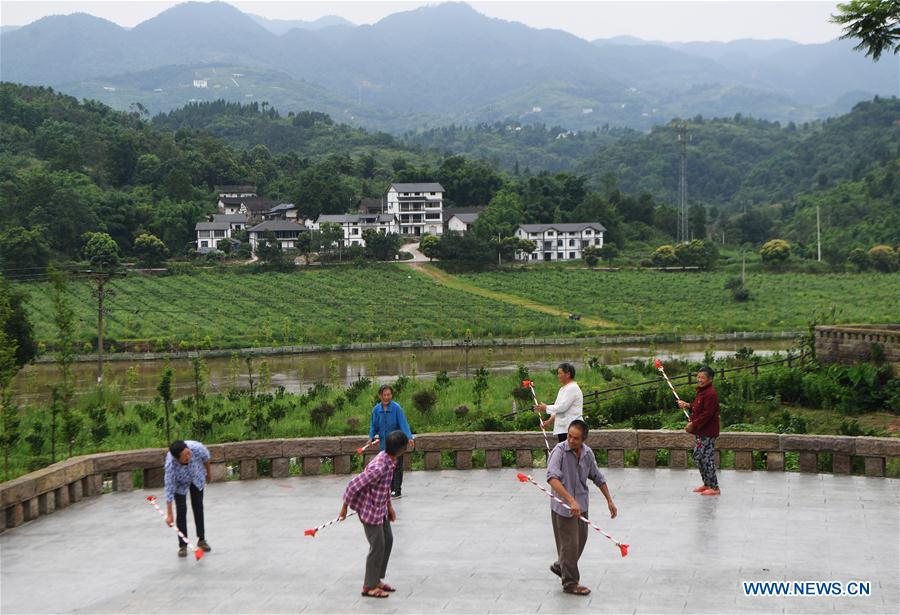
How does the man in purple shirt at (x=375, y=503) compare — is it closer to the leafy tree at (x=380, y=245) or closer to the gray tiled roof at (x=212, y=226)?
the leafy tree at (x=380, y=245)

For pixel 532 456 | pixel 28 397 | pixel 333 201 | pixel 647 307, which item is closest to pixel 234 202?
pixel 333 201

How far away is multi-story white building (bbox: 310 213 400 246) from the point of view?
3856 inches

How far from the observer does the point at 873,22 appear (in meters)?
24.4

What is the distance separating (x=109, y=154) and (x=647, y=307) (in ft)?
254

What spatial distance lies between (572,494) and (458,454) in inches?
225

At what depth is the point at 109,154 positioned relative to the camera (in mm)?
121812

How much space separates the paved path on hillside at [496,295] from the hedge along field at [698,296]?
0.95 metres

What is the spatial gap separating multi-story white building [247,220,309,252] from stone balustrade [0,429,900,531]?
8103 centimetres

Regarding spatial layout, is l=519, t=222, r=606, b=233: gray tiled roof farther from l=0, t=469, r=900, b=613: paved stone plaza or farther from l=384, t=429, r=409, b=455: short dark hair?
l=384, t=429, r=409, b=455: short dark hair

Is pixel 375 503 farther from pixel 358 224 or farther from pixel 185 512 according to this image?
pixel 358 224

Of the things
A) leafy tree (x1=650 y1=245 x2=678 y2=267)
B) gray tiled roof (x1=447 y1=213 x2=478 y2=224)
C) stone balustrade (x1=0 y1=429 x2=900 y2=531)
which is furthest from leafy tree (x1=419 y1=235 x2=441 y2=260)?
stone balustrade (x1=0 y1=429 x2=900 y2=531)

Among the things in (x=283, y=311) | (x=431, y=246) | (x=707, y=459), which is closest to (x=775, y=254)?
(x=431, y=246)

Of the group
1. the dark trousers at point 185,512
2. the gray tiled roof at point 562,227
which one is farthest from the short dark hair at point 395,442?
the gray tiled roof at point 562,227

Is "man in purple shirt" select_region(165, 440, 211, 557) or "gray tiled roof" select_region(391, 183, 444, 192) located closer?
"man in purple shirt" select_region(165, 440, 211, 557)
